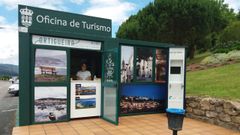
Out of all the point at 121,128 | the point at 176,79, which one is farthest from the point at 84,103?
the point at 176,79

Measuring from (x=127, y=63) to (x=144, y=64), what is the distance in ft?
2.01

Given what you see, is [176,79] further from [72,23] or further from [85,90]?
[72,23]

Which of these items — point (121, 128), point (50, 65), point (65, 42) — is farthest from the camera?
point (65, 42)

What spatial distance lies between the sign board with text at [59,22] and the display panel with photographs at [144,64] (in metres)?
A: 1.19

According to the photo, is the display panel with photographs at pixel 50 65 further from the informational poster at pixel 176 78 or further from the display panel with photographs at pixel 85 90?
the informational poster at pixel 176 78

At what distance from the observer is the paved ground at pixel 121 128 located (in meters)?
5.19

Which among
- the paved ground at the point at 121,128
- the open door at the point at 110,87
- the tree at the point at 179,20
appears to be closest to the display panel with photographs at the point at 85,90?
the open door at the point at 110,87

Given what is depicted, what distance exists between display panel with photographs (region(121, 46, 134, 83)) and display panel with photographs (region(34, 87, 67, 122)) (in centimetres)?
186

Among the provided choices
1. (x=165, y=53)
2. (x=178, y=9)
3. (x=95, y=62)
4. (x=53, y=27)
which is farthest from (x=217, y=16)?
(x=53, y=27)

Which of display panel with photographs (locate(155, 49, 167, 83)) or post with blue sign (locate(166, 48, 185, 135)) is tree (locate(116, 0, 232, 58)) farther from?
post with blue sign (locate(166, 48, 185, 135))

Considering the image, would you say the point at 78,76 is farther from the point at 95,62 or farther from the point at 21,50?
the point at 21,50

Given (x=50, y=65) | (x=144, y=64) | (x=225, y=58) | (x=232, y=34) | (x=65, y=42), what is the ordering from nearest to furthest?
(x=50, y=65)
(x=65, y=42)
(x=144, y=64)
(x=225, y=58)
(x=232, y=34)

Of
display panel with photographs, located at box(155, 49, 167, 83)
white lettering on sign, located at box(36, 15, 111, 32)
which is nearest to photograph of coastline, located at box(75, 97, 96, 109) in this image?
white lettering on sign, located at box(36, 15, 111, 32)

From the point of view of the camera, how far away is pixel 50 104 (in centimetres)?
594
